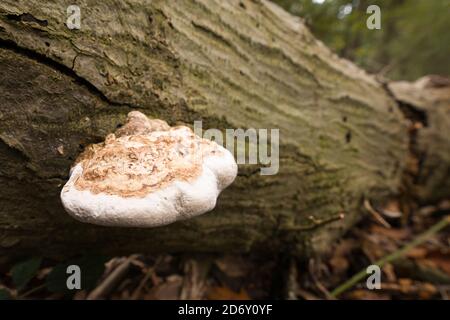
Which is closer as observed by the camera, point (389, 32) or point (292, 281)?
point (292, 281)

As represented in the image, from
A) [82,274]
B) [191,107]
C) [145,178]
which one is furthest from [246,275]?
[145,178]

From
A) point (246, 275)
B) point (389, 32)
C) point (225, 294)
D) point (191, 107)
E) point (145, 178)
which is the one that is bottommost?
point (225, 294)

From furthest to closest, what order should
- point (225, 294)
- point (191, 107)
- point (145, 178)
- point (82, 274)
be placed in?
point (225, 294), point (82, 274), point (191, 107), point (145, 178)

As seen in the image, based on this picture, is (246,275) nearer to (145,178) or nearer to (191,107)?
(191,107)

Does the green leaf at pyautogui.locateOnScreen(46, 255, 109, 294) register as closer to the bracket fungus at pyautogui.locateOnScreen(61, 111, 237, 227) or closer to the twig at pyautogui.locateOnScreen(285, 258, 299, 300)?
the bracket fungus at pyautogui.locateOnScreen(61, 111, 237, 227)

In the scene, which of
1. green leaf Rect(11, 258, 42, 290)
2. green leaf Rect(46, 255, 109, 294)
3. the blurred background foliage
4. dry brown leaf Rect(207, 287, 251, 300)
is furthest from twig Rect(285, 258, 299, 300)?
the blurred background foliage
